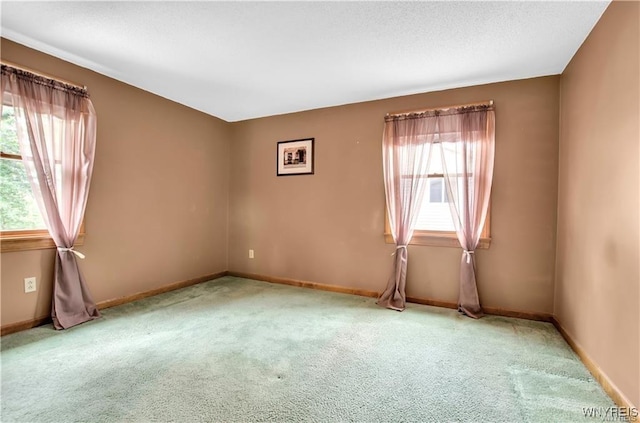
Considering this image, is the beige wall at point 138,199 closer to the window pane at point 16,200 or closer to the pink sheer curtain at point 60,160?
the pink sheer curtain at point 60,160

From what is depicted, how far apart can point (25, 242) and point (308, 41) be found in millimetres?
2835

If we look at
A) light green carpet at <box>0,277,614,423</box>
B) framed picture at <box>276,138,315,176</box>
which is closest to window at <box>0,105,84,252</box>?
light green carpet at <box>0,277,614,423</box>

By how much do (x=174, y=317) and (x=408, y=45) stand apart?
3188 millimetres

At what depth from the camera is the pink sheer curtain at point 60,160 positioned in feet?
7.79

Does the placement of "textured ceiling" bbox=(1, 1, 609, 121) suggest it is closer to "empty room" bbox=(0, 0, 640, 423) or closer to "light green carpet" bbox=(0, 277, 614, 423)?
"empty room" bbox=(0, 0, 640, 423)

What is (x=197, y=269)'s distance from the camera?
405 centimetres

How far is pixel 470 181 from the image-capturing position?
118 inches

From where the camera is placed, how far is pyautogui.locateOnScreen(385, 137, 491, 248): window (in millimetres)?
3182

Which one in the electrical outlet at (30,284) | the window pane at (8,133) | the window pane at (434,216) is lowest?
the electrical outlet at (30,284)

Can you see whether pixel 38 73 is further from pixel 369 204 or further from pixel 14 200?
pixel 369 204

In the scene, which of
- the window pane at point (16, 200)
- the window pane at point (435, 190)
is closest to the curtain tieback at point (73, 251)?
the window pane at point (16, 200)

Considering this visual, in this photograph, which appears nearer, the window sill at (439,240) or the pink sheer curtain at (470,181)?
the pink sheer curtain at (470,181)

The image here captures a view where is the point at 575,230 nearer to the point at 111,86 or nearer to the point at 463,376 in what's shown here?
the point at 463,376

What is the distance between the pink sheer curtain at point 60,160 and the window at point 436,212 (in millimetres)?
3346
